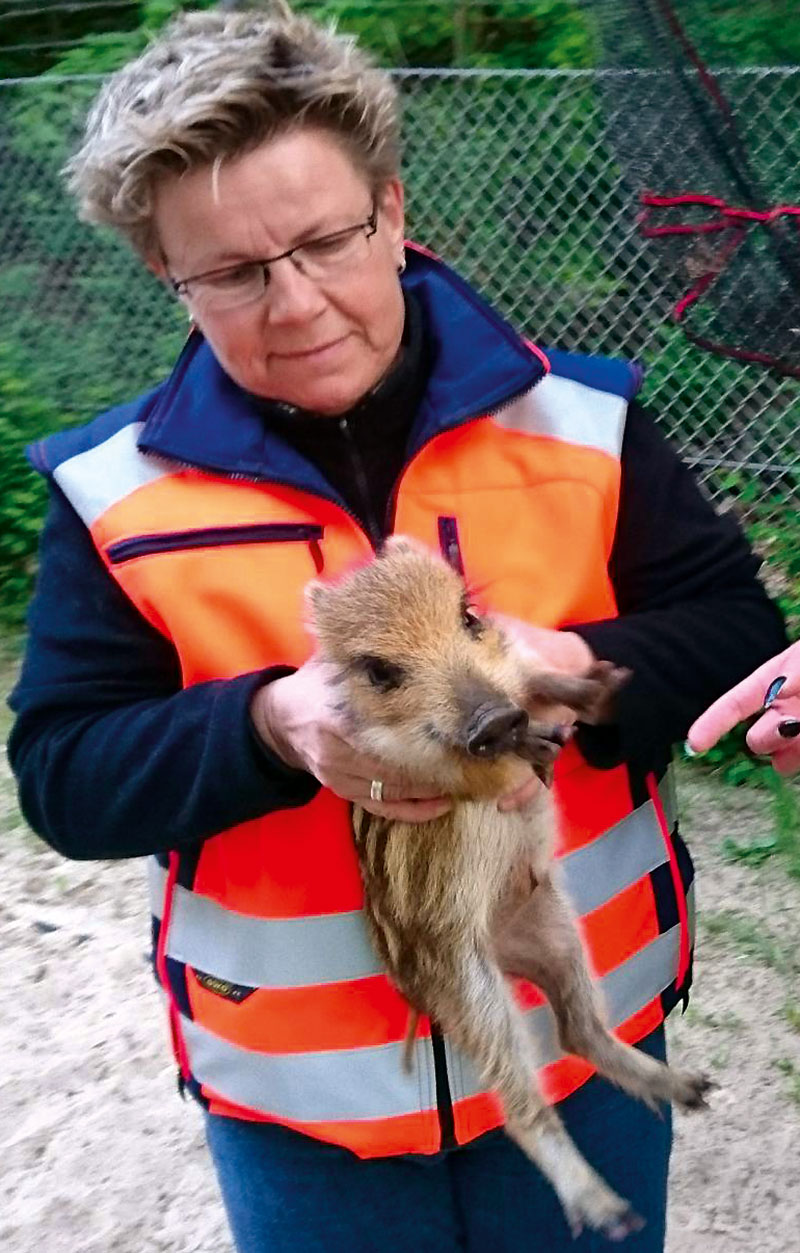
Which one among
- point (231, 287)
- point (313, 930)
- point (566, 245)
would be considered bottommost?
point (313, 930)

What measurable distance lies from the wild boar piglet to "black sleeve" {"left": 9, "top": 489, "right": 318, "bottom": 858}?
0.13 metres

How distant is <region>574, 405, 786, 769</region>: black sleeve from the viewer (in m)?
1.58

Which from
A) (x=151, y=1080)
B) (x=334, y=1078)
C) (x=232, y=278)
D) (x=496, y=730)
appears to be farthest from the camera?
(x=151, y=1080)

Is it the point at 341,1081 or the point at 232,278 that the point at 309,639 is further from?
the point at 341,1081

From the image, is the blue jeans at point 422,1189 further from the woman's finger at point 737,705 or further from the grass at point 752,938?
the grass at point 752,938

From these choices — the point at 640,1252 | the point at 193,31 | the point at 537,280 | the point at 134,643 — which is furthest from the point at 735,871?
the point at 193,31

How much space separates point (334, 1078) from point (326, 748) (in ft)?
1.68

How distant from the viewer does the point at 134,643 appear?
1.60 meters

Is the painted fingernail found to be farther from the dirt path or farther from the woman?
the dirt path

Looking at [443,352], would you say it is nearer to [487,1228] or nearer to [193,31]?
[193,31]

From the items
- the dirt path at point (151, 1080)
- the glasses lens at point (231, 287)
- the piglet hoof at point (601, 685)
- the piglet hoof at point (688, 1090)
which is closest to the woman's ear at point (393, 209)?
the glasses lens at point (231, 287)

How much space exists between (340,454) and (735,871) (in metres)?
2.70

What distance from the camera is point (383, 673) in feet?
4.89

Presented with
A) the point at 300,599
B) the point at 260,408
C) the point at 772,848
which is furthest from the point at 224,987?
the point at 772,848
